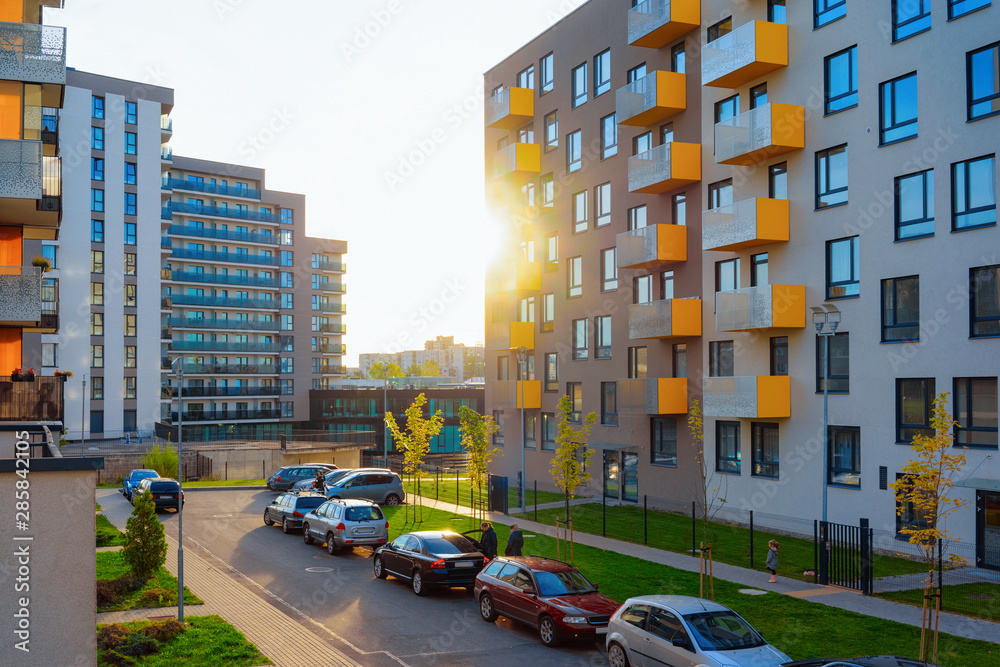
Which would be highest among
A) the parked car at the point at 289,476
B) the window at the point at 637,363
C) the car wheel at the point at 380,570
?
the window at the point at 637,363

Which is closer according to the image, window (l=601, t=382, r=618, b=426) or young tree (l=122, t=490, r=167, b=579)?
young tree (l=122, t=490, r=167, b=579)

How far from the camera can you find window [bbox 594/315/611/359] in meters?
38.4

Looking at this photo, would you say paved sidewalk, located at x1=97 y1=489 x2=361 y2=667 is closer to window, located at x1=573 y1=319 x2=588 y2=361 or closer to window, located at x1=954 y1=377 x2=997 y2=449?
window, located at x1=954 y1=377 x2=997 y2=449

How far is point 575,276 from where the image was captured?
41.0m

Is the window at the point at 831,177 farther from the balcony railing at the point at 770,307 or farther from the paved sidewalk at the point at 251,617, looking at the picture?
the paved sidewalk at the point at 251,617

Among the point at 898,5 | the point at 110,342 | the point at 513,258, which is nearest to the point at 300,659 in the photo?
the point at 898,5

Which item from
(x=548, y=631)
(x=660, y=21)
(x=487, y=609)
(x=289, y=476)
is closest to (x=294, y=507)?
(x=289, y=476)

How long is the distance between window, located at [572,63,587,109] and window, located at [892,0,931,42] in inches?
676

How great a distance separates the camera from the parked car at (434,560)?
19.9 m

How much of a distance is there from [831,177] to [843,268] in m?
3.11

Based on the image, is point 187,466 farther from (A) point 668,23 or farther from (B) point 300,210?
(B) point 300,210

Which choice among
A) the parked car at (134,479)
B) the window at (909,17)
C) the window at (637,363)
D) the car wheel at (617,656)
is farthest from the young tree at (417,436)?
the window at (909,17)

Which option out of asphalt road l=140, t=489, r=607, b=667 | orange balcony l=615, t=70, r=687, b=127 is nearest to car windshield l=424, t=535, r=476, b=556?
asphalt road l=140, t=489, r=607, b=667

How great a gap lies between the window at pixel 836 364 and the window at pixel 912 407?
6.09 ft
